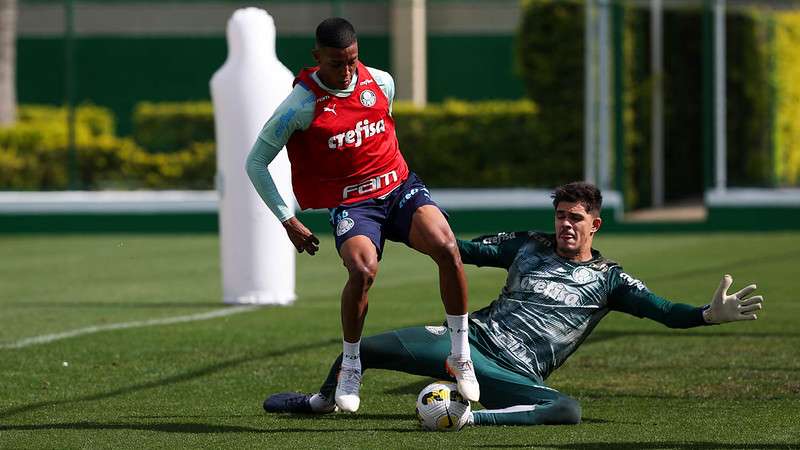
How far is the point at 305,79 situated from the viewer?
306 inches

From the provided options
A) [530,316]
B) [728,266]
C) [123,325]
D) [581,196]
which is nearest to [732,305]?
[581,196]

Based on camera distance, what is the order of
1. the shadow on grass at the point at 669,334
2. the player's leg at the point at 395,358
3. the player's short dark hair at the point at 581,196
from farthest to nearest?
the shadow on grass at the point at 669,334
the player's leg at the point at 395,358
the player's short dark hair at the point at 581,196

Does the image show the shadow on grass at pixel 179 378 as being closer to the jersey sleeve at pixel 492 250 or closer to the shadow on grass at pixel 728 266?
the jersey sleeve at pixel 492 250

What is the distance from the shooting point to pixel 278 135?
7648 millimetres

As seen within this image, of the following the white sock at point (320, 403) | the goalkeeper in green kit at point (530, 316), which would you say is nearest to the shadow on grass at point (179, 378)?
the goalkeeper in green kit at point (530, 316)

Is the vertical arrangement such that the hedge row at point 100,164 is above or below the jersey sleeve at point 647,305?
below

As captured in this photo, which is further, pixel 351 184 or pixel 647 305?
pixel 351 184

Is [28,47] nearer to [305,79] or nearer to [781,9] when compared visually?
[781,9]

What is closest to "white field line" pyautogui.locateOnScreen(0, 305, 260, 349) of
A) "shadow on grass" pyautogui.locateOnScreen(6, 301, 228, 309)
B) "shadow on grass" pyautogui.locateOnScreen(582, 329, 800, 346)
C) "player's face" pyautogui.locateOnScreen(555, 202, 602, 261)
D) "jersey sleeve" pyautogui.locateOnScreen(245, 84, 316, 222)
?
→ "shadow on grass" pyautogui.locateOnScreen(6, 301, 228, 309)

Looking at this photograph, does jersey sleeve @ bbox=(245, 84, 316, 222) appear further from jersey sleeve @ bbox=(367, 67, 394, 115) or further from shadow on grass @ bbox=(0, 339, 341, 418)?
shadow on grass @ bbox=(0, 339, 341, 418)

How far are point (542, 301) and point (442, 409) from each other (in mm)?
844

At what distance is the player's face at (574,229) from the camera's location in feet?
24.6

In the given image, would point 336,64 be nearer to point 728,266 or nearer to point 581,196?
point 581,196

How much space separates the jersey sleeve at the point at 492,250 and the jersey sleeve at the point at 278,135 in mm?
875
